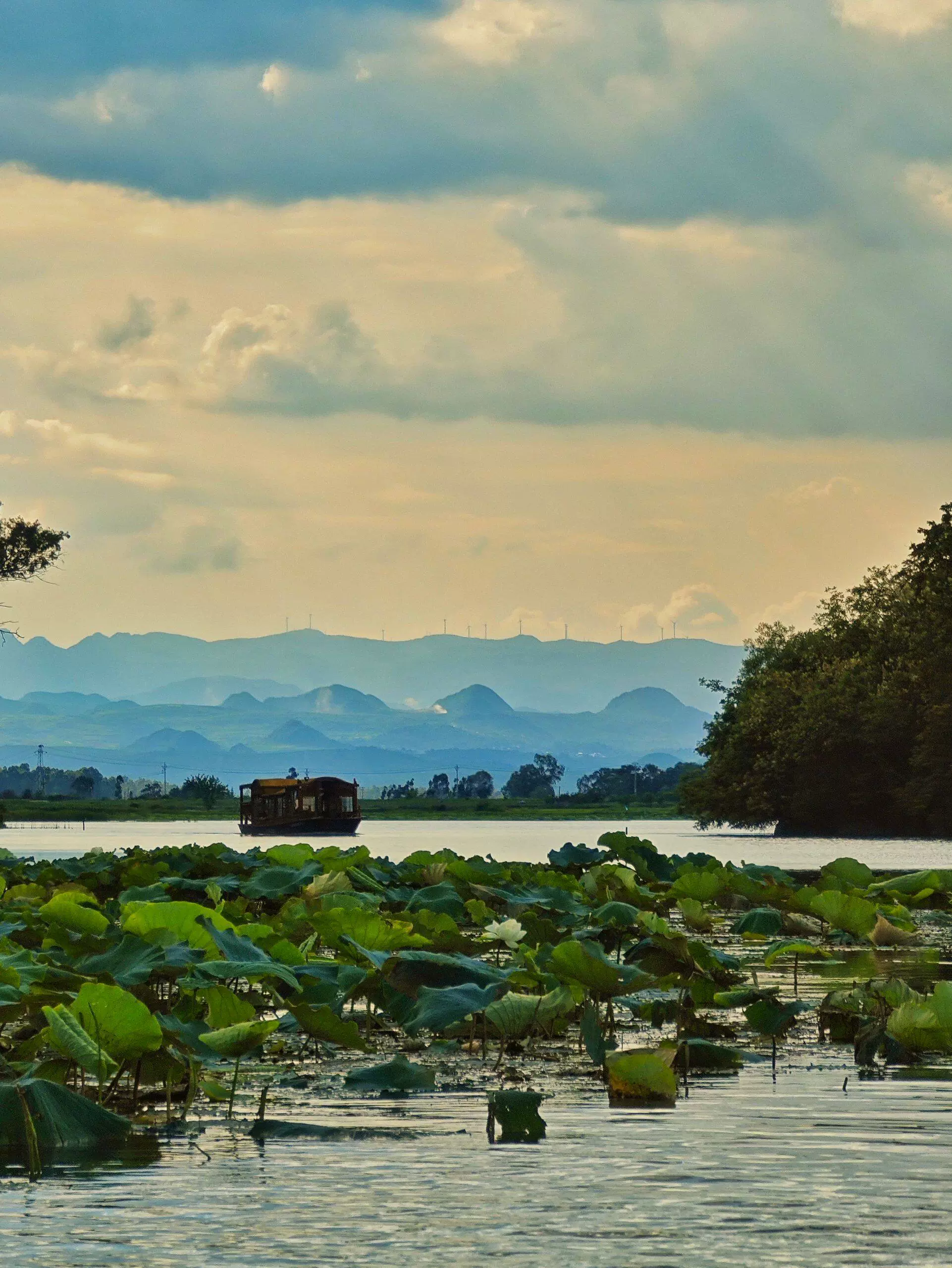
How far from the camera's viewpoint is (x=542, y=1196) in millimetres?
6074

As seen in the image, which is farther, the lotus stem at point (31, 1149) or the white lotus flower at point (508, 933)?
the white lotus flower at point (508, 933)

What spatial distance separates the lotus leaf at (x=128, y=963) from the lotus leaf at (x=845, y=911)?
7.33 metres

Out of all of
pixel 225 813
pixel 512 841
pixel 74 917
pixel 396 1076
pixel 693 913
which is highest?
pixel 74 917

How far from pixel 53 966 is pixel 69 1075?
67 centimetres

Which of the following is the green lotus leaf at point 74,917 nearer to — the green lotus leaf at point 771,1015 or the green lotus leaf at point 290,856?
the green lotus leaf at point 771,1015

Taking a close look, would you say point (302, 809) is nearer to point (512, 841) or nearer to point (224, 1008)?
point (512, 841)

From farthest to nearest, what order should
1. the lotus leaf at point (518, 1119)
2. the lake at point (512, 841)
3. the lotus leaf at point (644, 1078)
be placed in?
the lake at point (512, 841) → the lotus leaf at point (644, 1078) → the lotus leaf at point (518, 1119)

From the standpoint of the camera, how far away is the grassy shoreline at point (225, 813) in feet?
517

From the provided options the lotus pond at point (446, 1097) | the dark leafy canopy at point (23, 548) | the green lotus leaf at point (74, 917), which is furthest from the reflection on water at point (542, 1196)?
the dark leafy canopy at point (23, 548)

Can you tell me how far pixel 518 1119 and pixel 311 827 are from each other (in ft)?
327

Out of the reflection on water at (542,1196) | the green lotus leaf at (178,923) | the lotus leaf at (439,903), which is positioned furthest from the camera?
the lotus leaf at (439,903)

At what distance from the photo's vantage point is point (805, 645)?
9256 cm

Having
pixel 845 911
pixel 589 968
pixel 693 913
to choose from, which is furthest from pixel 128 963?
Result: pixel 693 913

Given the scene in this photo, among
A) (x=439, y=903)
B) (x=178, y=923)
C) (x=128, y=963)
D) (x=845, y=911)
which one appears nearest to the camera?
(x=128, y=963)
